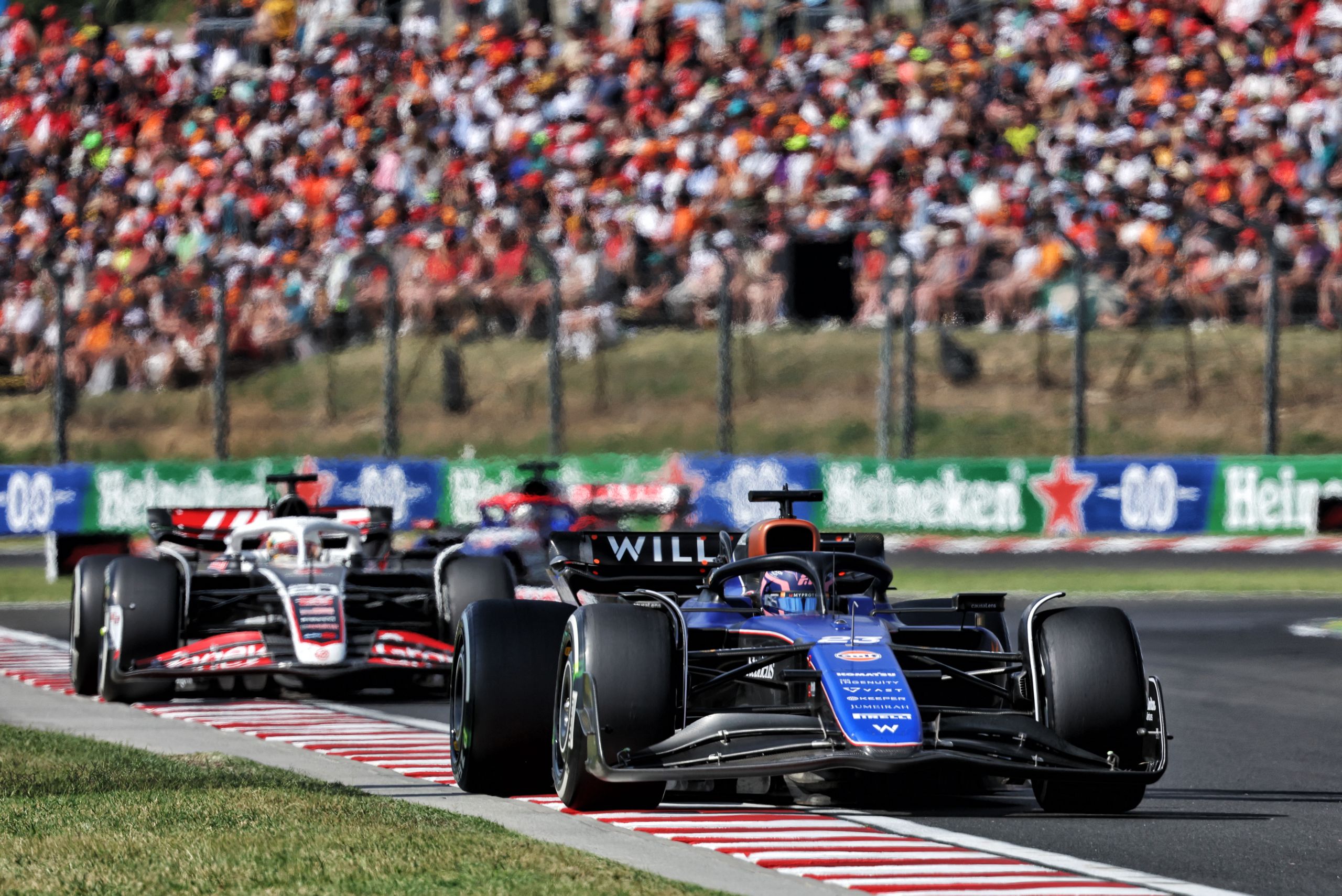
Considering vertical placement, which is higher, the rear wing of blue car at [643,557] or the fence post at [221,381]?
the fence post at [221,381]

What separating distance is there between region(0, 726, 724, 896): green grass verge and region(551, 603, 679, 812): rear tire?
468 mm

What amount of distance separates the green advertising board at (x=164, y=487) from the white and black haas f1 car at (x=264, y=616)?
14.3m

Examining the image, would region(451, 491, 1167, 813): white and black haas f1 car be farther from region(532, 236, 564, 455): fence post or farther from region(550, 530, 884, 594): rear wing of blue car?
region(532, 236, 564, 455): fence post

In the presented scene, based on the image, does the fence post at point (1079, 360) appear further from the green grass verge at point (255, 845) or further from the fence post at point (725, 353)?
the green grass verge at point (255, 845)

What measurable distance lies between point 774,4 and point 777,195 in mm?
6699

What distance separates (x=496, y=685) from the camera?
805 cm

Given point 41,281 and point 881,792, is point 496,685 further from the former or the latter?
point 41,281

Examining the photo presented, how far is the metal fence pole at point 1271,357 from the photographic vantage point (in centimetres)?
2367

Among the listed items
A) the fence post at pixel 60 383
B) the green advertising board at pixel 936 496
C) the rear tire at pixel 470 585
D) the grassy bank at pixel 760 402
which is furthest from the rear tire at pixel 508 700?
the grassy bank at pixel 760 402

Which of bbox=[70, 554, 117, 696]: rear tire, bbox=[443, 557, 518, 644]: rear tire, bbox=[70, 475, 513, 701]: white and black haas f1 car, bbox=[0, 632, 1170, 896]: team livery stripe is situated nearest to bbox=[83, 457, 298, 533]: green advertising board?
bbox=[70, 475, 513, 701]: white and black haas f1 car

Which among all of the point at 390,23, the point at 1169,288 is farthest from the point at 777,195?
the point at 390,23

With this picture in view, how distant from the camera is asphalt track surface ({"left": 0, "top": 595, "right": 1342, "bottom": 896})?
6.83 meters

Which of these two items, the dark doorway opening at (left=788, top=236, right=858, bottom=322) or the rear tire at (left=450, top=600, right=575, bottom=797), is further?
the dark doorway opening at (left=788, top=236, right=858, bottom=322)

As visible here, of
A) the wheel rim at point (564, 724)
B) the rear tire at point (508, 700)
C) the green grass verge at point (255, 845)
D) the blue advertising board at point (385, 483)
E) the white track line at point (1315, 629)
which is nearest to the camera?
the green grass verge at point (255, 845)
